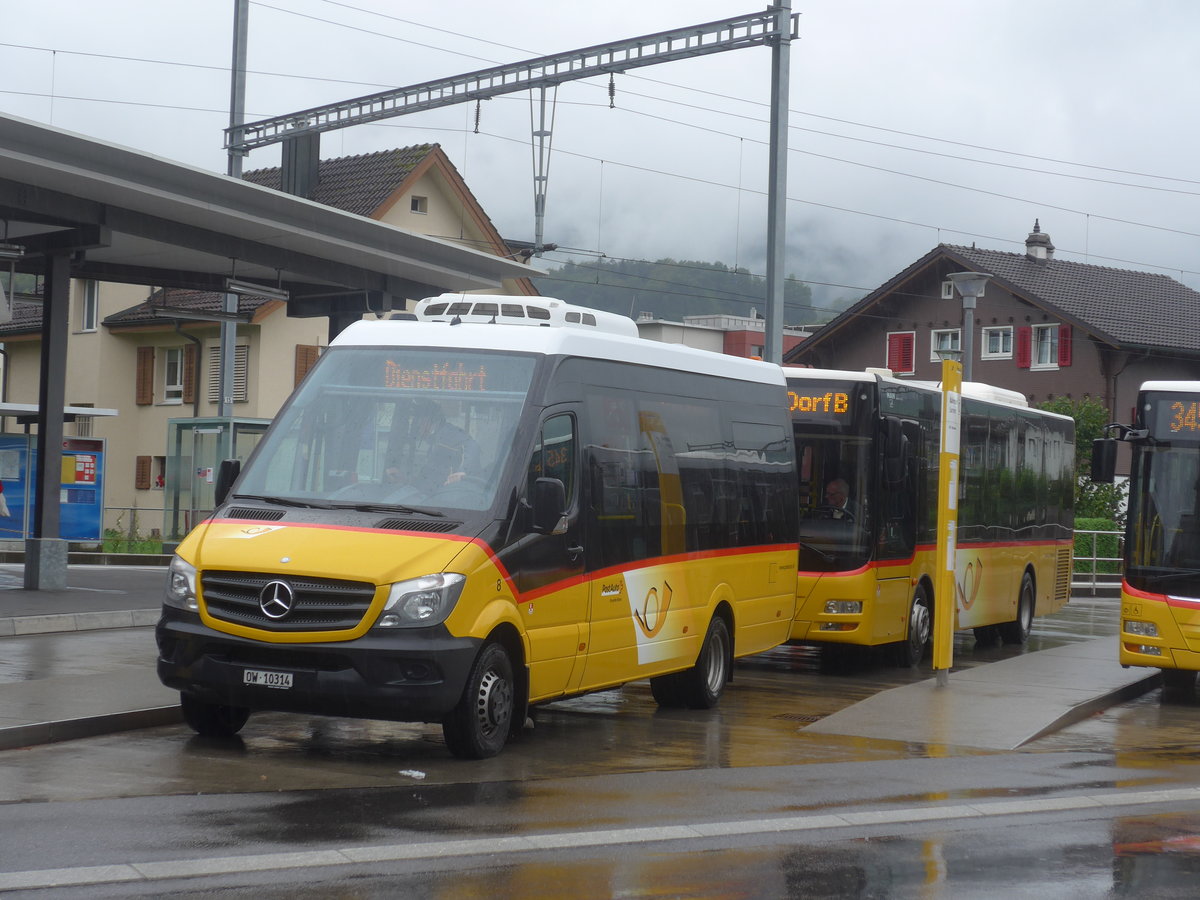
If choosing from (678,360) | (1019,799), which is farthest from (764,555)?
(1019,799)

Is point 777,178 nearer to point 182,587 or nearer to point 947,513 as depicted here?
point 947,513

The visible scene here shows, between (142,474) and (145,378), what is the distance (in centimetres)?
279

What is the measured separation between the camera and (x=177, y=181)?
17.8 metres

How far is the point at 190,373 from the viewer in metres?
47.5

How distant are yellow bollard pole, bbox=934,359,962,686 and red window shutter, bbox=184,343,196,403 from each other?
35.3m

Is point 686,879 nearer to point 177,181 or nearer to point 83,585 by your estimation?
point 177,181

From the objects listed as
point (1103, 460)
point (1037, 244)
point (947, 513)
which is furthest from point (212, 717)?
point (1037, 244)

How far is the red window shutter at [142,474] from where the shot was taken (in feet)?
160

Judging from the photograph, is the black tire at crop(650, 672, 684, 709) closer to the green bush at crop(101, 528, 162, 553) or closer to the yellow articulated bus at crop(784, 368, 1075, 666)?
the yellow articulated bus at crop(784, 368, 1075, 666)

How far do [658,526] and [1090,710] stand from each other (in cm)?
470

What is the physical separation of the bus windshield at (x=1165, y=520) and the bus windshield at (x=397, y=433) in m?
7.81

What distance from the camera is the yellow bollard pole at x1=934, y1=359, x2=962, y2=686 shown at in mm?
14805

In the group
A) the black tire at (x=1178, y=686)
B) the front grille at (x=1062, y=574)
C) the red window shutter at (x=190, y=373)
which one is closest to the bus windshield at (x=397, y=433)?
the black tire at (x=1178, y=686)

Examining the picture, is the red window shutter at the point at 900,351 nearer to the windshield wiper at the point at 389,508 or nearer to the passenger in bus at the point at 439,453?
the passenger in bus at the point at 439,453
